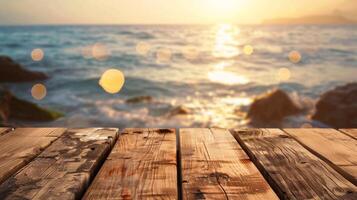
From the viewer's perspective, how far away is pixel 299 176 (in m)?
1.37

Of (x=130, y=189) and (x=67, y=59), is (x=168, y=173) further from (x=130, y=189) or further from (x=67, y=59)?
(x=67, y=59)

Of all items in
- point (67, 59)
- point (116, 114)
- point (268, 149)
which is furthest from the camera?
point (67, 59)

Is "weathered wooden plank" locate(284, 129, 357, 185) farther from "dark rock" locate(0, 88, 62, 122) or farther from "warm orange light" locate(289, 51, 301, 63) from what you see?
"warm orange light" locate(289, 51, 301, 63)

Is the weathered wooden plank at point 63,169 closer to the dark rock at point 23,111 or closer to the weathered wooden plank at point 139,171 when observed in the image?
the weathered wooden plank at point 139,171

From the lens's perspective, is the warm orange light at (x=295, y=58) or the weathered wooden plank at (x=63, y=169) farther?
the warm orange light at (x=295, y=58)

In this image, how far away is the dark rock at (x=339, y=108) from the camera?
27.9 ft

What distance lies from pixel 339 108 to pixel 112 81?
10147 mm

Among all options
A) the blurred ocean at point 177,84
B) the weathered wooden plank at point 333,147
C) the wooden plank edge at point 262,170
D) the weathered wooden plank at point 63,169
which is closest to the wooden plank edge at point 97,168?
the weathered wooden plank at point 63,169

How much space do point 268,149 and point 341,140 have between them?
0.46 m

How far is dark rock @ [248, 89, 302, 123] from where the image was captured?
9.48m

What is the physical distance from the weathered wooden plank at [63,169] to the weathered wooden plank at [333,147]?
96cm

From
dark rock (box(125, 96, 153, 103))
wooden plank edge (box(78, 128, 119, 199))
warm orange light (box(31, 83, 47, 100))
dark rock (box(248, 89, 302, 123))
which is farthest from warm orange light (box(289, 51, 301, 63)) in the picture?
wooden plank edge (box(78, 128, 119, 199))

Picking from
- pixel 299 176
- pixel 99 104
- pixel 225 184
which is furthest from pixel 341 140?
pixel 99 104

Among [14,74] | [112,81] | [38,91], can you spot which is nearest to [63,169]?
[38,91]
